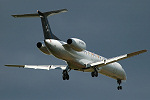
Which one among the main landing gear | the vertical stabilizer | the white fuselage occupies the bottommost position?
the main landing gear

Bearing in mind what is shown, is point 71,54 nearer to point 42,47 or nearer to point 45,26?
point 42,47

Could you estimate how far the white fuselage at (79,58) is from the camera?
118 ft

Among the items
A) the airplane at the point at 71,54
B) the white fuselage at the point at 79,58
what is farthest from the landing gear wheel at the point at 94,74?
the white fuselage at the point at 79,58

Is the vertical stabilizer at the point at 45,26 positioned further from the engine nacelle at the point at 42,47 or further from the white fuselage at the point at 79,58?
the engine nacelle at the point at 42,47

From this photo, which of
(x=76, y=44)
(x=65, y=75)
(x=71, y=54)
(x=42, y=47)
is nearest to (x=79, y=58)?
(x=71, y=54)

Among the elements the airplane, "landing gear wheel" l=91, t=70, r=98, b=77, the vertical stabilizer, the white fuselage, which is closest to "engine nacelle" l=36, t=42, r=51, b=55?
the airplane

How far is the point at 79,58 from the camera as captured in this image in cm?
3972

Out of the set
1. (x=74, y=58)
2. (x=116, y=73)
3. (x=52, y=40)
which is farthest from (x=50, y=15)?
(x=116, y=73)

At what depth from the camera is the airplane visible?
3622cm

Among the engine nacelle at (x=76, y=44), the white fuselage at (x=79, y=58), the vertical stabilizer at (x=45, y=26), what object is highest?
the vertical stabilizer at (x=45, y=26)

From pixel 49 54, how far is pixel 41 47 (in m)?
1.22

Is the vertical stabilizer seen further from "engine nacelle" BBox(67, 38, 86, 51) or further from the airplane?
"engine nacelle" BBox(67, 38, 86, 51)

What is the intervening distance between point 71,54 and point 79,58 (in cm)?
192

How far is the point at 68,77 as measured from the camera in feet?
132
